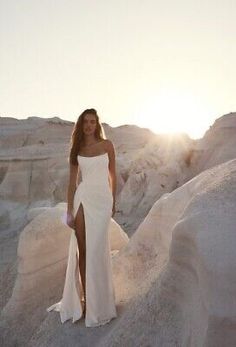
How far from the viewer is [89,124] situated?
4.11 m

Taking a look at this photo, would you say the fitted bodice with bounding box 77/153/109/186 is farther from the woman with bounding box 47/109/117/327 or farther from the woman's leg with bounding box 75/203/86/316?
the woman's leg with bounding box 75/203/86/316

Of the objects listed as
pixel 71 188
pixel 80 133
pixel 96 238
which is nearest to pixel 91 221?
pixel 96 238

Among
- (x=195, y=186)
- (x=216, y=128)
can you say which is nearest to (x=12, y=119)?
(x=216, y=128)

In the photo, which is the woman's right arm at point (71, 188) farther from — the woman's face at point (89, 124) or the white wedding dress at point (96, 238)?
the woman's face at point (89, 124)

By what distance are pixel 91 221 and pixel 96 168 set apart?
0.40m

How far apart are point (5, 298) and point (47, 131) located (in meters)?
21.3

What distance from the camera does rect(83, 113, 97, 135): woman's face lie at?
410 centimetres

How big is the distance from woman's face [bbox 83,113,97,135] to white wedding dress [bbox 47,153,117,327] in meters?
0.20

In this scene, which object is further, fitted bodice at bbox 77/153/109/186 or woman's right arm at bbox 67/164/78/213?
woman's right arm at bbox 67/164/78/213

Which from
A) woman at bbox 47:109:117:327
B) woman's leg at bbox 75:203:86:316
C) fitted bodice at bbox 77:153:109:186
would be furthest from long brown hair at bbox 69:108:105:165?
woman's leg at bbox 75:203:86:316

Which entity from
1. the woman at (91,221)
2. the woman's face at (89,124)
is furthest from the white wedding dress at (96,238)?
the woman's face at (89,124)

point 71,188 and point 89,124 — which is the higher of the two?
point 89,124

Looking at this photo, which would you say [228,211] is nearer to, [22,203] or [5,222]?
[5,222]

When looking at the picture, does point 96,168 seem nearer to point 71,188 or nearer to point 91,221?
point 71,188
